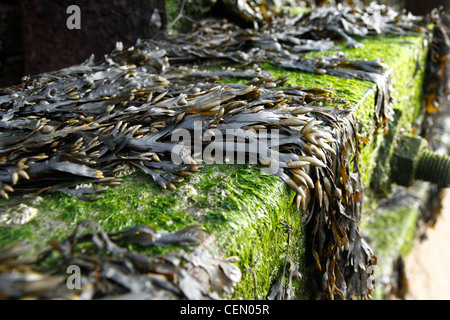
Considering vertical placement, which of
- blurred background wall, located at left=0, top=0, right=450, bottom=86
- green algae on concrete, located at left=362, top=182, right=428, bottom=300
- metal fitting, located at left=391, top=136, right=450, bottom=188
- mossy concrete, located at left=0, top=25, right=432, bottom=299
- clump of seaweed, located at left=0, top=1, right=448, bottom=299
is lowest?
green algae on concrete, located at left=362, top=182, right=428, bottom=300

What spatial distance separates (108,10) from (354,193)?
2361 mm

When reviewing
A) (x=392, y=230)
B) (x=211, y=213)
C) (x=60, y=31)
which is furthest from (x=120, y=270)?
(x=392, y=230)

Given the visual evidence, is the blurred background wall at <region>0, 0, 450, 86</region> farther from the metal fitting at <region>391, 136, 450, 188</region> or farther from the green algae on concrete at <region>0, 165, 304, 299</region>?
the metal fitting at <region>391, 136, 450, 188</region>

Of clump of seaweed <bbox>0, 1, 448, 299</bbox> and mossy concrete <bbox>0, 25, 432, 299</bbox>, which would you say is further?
clump of seaweed <bbox>0, 1, 448, 299</bbox>

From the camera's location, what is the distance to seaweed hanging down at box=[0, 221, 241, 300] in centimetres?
83

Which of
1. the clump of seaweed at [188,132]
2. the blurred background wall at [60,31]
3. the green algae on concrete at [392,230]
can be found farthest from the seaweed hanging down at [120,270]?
the green algae on concrete at [392,230]

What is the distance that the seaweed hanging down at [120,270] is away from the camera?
83 cm

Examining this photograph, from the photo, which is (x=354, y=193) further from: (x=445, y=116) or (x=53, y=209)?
(x=445, y=116)

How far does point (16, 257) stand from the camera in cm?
95

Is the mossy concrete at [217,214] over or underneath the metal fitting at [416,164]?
over

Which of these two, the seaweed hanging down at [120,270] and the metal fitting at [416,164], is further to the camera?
the metal fitting at [416,164]

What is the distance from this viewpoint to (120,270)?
35.6 inches

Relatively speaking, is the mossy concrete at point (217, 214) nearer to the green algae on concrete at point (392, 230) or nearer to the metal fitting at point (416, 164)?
the metal fitting at point (416, 164)

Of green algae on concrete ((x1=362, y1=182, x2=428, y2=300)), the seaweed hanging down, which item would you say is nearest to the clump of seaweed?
the seaweed hanging down
